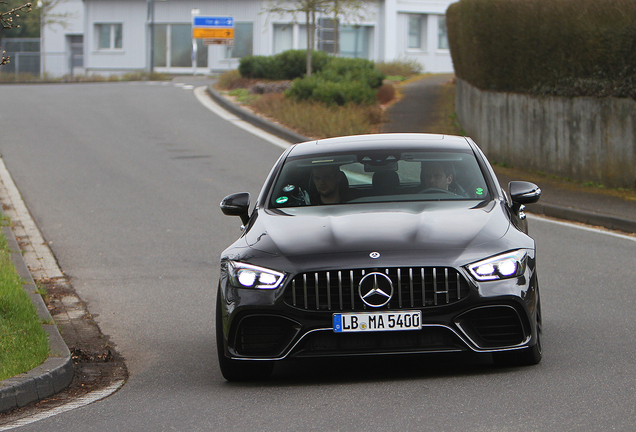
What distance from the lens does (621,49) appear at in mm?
14766

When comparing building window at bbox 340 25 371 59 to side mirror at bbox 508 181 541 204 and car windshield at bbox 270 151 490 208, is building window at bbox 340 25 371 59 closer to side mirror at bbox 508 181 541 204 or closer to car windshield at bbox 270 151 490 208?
car windshield at bbox 270 151 490 208

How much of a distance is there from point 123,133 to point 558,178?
10.7m

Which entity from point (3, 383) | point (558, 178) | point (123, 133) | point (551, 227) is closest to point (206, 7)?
point (123, 133)

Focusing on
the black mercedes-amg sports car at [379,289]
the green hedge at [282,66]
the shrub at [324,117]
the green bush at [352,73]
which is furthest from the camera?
the green hedge at [282,66]

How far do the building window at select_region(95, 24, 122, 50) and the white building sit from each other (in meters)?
0.06

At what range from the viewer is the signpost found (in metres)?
48.4

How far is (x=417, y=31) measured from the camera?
56.9 metres

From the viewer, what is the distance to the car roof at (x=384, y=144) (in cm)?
746

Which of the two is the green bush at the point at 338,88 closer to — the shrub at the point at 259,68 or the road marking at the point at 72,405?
the shrub at the point at 259,68

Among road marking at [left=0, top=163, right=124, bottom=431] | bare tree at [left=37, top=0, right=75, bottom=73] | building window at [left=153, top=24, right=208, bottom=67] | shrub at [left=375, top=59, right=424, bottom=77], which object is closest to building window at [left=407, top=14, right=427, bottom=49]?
building window at [left=153, top=24, right=208, bottom=67]

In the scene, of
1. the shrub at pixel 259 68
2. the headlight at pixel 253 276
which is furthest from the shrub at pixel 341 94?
the headlight at pixel 253 276

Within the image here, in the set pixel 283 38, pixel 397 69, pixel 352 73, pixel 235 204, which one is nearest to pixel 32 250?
pixel 235 204

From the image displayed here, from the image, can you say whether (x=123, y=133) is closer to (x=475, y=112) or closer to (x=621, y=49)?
(x=475, y=112)

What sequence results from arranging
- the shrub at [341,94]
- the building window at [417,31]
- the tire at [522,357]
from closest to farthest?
the tire at [522,357] → the shrub at [341,94] → the building window at [417,31]
